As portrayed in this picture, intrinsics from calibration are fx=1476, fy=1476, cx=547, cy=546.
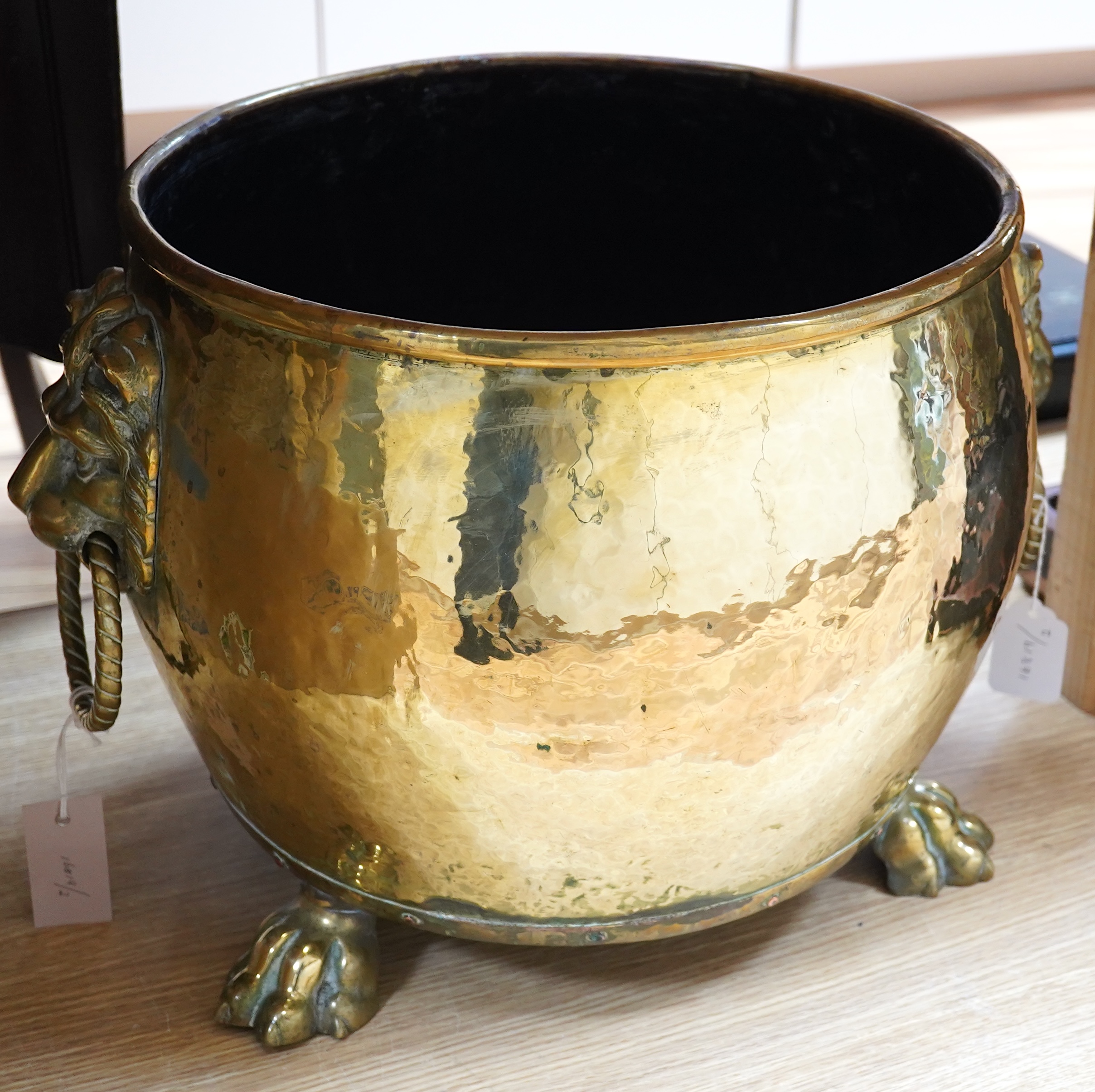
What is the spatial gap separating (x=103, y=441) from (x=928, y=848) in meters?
0.50

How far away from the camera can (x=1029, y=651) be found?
0.94m

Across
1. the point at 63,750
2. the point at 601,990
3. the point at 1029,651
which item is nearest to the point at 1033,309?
the point at 1029,651

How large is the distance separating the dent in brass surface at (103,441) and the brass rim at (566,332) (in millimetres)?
41

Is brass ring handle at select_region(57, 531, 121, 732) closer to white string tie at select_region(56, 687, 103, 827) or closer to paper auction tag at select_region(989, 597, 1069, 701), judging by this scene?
white string tie at select_region(56, 687, 103, 827)

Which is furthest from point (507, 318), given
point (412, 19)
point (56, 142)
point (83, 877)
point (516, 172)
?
point (412, 19)

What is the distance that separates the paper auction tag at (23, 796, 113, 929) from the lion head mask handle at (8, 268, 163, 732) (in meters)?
0.09

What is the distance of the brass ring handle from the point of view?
69cm

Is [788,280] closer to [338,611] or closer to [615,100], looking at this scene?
[615,100]

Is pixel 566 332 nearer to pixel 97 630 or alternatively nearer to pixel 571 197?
pixel 97 630

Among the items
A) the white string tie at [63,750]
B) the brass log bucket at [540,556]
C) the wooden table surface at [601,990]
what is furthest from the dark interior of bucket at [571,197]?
the wooden table surface at [601,990]

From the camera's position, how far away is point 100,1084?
2.34 feet

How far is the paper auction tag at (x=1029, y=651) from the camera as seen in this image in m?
0.93

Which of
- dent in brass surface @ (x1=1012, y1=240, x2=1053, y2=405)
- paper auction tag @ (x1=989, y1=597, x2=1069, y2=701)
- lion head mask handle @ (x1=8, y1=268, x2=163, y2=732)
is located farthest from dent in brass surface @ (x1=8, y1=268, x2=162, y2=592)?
paper auction tag @ (x1=989, y1=597, x2=1069, y2=701)

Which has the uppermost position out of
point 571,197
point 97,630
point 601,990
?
point 571,197
